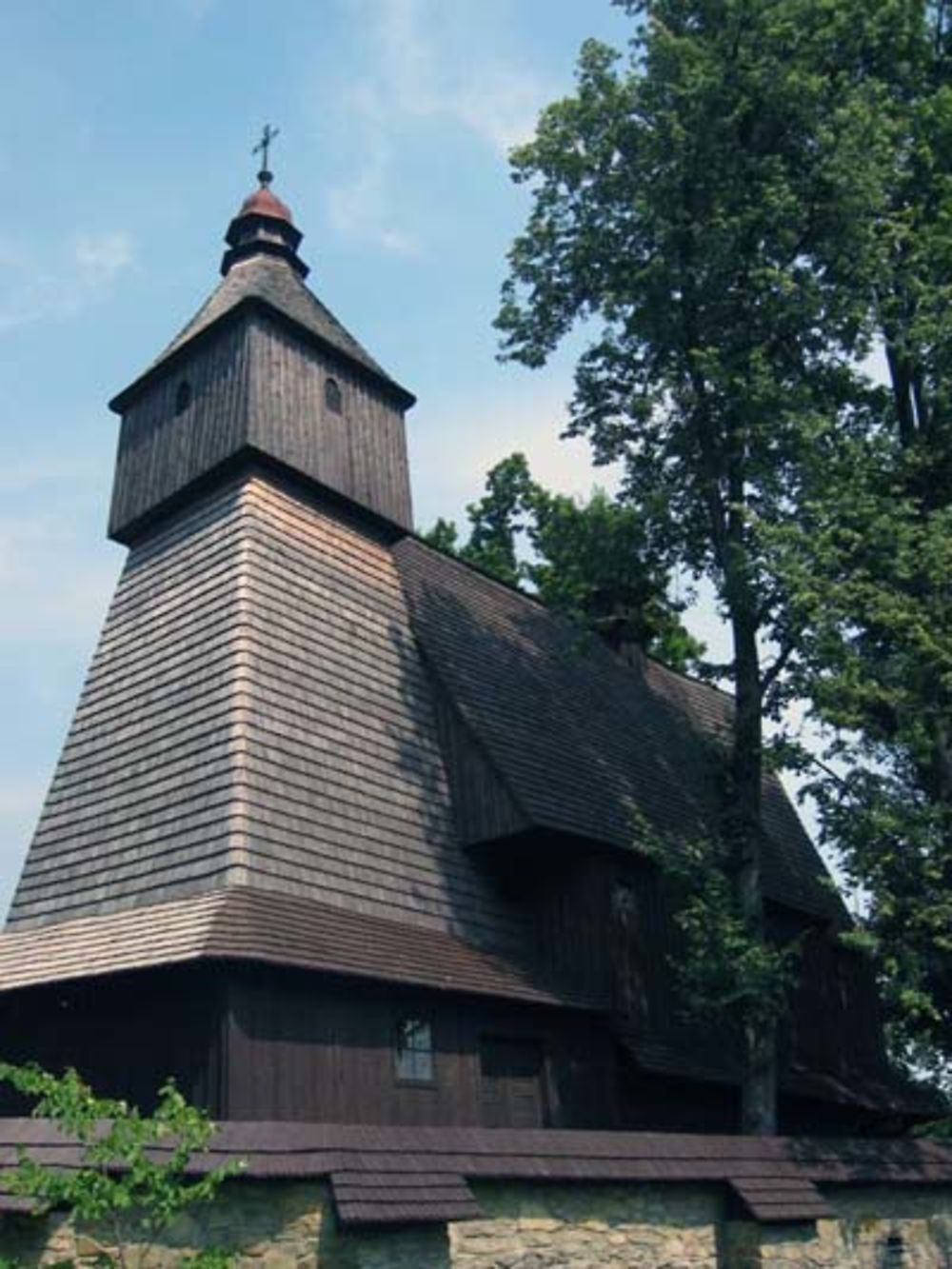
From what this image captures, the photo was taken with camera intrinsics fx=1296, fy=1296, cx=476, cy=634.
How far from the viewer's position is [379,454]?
1819 centimetres

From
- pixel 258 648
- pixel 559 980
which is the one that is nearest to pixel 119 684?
pixel 258 648

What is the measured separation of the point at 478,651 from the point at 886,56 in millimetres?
9616

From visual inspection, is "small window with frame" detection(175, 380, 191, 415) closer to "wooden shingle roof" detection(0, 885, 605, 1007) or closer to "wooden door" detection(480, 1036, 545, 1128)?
"wooden shingle roof" detection(0, 885, 605, 1007)

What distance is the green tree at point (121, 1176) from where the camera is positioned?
7.15 metres

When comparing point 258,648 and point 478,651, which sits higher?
point 478,651

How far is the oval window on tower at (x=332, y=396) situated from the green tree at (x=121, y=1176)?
11.6 meters

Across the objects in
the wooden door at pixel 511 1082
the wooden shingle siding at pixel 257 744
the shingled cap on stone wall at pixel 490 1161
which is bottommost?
the shingled cap on stone wall at pixel 490 1161

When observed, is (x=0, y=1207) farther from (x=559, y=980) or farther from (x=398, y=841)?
(x=559, y=980)

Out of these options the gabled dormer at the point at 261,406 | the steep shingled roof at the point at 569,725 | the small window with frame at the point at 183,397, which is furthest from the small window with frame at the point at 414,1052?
the small window with frame at the point at 183,397

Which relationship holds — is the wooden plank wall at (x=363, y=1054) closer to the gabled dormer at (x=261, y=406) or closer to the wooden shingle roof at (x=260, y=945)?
the wooden shingle roof at (x=260, y=945)

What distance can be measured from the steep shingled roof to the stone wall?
3305mm

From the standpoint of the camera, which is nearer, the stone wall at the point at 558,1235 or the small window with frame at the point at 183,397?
the stone wall at the point at 558,1235

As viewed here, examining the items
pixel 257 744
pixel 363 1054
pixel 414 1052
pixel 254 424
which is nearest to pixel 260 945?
pixel 363 1054

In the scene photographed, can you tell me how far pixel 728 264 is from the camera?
51.3 ft
